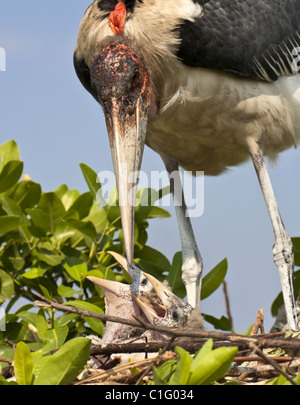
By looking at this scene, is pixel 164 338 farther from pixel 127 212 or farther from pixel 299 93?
pixel 299 93

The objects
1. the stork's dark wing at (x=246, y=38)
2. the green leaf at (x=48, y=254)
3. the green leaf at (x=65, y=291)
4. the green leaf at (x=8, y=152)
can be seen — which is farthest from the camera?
the green leaf at (x=8, y=152)

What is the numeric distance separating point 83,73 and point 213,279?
1.49 m

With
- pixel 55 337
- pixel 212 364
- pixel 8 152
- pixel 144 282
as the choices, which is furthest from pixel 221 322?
pixel 212 364

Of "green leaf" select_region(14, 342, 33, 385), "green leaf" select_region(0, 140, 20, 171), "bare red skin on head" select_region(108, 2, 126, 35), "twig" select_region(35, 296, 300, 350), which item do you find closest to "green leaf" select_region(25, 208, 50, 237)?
"green leaf" select_region(0, 140, 20, 171)

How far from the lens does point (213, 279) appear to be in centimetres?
479

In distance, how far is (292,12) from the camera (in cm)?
479

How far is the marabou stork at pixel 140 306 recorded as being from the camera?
3.99 m

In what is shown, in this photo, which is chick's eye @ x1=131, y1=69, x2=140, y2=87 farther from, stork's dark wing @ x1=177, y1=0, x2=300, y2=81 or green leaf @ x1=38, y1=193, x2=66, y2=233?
green leaf @ x1=38, y1=193, x2=66, y2=233

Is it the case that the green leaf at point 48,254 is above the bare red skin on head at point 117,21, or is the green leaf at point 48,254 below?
below

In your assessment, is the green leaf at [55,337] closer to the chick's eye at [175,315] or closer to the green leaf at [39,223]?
the chick's eye at [175,315]

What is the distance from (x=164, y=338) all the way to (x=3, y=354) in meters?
0.83

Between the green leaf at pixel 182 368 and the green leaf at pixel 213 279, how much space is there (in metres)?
2.10

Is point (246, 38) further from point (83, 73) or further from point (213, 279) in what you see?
point (213, 279)

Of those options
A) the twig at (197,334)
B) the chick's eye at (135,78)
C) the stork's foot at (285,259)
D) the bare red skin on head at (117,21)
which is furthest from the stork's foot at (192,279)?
the twig at (197,334)
